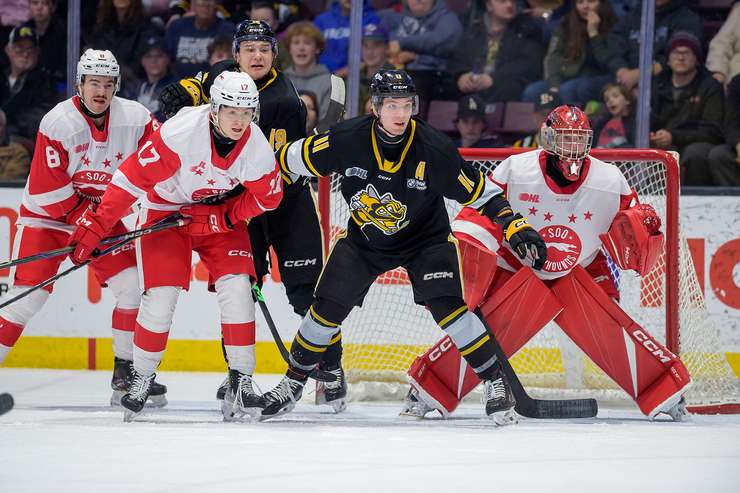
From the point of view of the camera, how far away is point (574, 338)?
367cm

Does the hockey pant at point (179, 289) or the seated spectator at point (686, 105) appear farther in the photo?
the seated spectator at point (686, 105)

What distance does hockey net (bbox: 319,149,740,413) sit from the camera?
398 centimetres

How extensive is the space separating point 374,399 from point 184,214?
1193 millimetres

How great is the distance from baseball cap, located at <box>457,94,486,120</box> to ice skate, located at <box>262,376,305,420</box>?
2302 millimetres

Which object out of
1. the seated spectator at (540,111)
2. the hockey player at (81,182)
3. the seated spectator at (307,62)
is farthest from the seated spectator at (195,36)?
the hockey player at (81,182)

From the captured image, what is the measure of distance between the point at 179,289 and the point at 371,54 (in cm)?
238

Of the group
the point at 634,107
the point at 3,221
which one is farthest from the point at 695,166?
the point at 3,221

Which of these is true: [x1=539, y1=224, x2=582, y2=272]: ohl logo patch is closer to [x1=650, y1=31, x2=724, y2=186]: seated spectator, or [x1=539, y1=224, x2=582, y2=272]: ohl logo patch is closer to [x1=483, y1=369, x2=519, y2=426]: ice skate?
[x1=483, y1=369, x2=519, y2=426]: ice skate

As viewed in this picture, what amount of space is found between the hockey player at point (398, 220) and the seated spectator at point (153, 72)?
2.34 metres

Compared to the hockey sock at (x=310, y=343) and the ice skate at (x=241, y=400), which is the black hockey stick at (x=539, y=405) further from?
the ice skate at (x=241, y=400)

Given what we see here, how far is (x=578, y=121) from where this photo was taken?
3602 millimetres

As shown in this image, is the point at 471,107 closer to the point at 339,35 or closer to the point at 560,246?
the point at 339,35

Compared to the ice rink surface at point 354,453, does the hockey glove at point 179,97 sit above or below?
above

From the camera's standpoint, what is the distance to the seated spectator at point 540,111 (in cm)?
524
